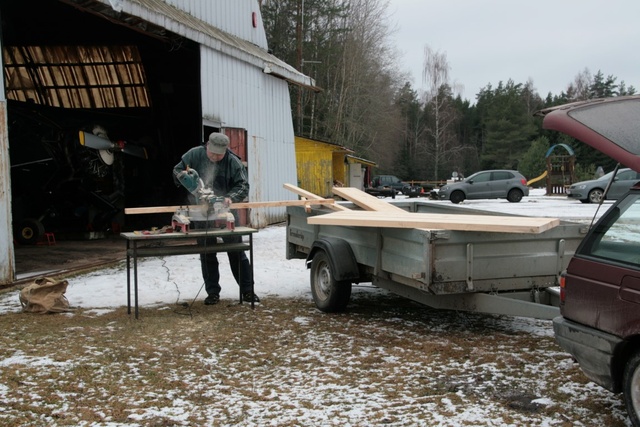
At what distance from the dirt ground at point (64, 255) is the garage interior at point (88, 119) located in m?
0.04

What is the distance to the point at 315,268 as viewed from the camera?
21.8ft

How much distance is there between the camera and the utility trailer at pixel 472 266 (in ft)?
16.1

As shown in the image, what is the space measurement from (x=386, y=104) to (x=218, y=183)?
4711 cm

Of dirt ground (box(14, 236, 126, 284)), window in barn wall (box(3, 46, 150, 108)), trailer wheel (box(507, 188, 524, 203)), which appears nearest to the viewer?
dirt ground (box(14, 236, 126, 284))

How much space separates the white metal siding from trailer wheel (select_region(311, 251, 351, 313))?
726 cm

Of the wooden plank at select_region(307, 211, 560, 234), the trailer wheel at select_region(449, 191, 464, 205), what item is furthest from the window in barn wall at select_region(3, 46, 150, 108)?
the trailer wheel at select_region(449, 191, 464, 205)

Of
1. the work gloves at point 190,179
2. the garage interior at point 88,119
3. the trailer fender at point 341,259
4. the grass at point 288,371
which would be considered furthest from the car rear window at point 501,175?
the work gloves at point 190,179

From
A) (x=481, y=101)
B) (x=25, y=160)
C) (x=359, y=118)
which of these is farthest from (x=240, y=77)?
(x=481, y=101)

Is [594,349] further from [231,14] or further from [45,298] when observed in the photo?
[231,14]

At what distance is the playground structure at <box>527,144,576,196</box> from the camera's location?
35.4m

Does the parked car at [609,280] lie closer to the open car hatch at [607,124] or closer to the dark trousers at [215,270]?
the open car hatch at [607,124]

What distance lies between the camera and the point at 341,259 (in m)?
6.05

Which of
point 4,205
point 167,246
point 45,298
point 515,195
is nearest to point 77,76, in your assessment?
point 4,205

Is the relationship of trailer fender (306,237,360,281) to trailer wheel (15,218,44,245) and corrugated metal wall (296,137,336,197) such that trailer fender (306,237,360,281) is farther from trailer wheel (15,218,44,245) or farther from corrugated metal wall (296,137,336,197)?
corrugated metal wall (296,137,336,197)
